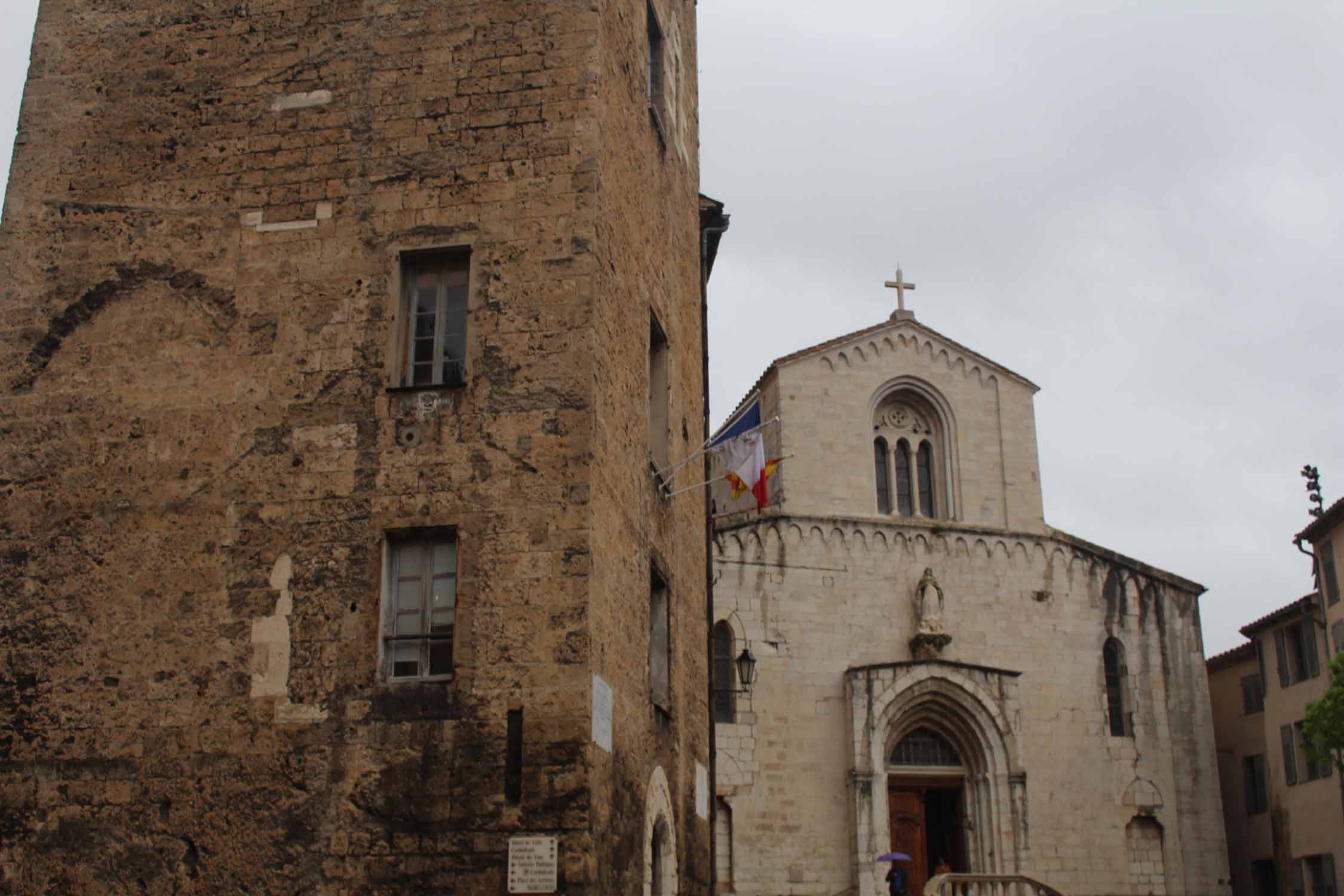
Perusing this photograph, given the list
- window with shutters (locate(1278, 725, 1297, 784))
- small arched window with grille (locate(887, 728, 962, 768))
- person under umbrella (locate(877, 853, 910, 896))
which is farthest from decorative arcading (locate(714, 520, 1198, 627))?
person under umbrella (locate(877, 853, 910, 896))

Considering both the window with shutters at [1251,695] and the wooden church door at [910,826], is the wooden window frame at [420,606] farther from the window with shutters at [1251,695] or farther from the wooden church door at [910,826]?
the window with shutters at [1251,695]

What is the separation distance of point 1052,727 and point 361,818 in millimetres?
19521

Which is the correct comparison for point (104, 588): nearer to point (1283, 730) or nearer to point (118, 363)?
point (118, 363)

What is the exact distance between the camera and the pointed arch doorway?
26719mm

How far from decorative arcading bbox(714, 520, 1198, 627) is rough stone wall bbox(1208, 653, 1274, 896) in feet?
11.0

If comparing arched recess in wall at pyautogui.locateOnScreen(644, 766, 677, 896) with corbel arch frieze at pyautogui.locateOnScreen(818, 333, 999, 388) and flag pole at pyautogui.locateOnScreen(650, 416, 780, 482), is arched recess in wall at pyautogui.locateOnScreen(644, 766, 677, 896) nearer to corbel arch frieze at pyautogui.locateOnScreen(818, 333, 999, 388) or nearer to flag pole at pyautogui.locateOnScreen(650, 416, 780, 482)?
flag pole at pyautogui.locateOnScreen(650, 416, 780, 482)

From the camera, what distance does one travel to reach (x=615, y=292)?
12.8 m

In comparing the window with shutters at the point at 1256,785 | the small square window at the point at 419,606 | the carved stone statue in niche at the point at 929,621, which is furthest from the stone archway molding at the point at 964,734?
the small square window at the point at 419,606

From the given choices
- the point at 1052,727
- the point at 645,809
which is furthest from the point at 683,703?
the point at 1052,727

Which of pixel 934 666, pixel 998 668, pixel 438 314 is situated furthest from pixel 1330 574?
pixel 438 314

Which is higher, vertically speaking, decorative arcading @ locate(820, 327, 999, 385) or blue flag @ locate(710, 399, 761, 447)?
decorative arcading @ locate(820, 327, 999, 385)

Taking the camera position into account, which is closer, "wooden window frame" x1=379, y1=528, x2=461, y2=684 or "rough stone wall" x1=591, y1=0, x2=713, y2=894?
"wooden window frame" x1=379, y1=528, x2=461, y2=684

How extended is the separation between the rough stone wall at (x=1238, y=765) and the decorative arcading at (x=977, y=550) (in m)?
3.35

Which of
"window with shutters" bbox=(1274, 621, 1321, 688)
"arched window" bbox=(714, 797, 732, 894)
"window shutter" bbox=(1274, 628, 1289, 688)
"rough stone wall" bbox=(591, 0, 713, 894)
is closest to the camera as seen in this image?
"rough stone wall" bbox=(591, 0, 713, 894)
